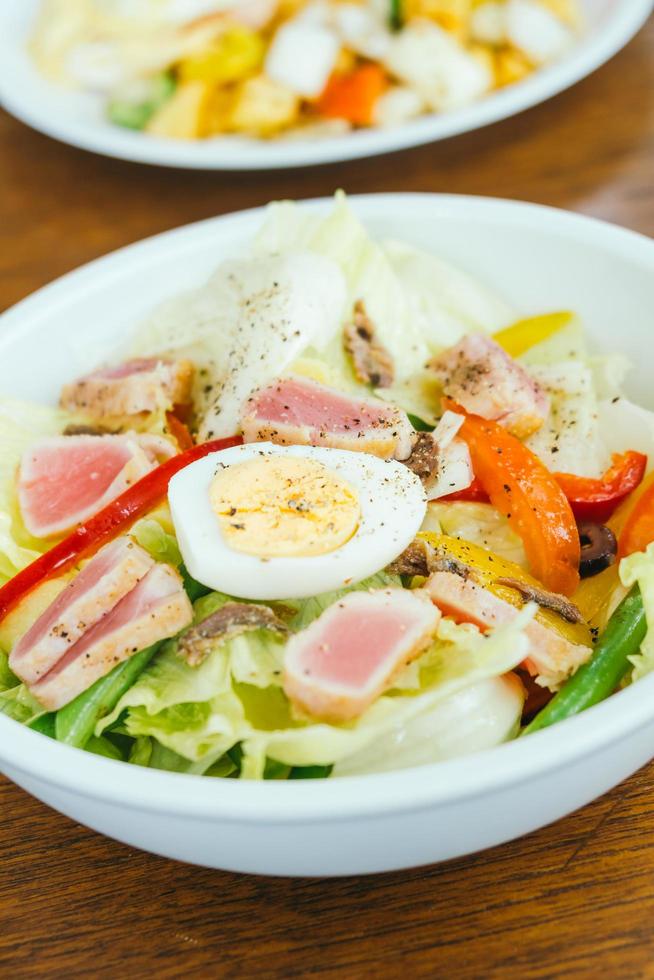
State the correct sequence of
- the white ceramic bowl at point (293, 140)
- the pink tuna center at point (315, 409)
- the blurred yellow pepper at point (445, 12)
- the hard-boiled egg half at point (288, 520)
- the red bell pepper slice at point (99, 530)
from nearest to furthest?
the hard-boiled egg half at point (288, 520)
the red bell pepper slice at point (99, 530)
the pink tuna center at point (315, 409)
the white ceramic bowl at point (293, 140)
the blurred yellow pepper at point (445, 12)

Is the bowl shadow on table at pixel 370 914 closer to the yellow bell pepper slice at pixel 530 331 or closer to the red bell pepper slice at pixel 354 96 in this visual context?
the yellow bell pepper slice at pixel 530 331

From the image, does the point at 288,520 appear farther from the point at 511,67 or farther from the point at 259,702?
the point at 511,67

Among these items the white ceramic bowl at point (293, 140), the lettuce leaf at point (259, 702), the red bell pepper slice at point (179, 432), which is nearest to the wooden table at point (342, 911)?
the lettuce leaf at point (259, 702)

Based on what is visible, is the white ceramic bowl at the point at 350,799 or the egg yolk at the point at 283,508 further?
the egg yolk at the point at 283,508

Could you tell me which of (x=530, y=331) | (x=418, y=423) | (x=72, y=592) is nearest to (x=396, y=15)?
(x=530, y=331)

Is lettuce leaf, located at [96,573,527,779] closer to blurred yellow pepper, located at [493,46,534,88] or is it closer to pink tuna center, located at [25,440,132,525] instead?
pink tuna center, located at [25,440,132,525]

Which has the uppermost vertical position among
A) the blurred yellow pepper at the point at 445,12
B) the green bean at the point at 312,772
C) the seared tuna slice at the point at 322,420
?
the blurred yellow pepper at the point at 445,12
